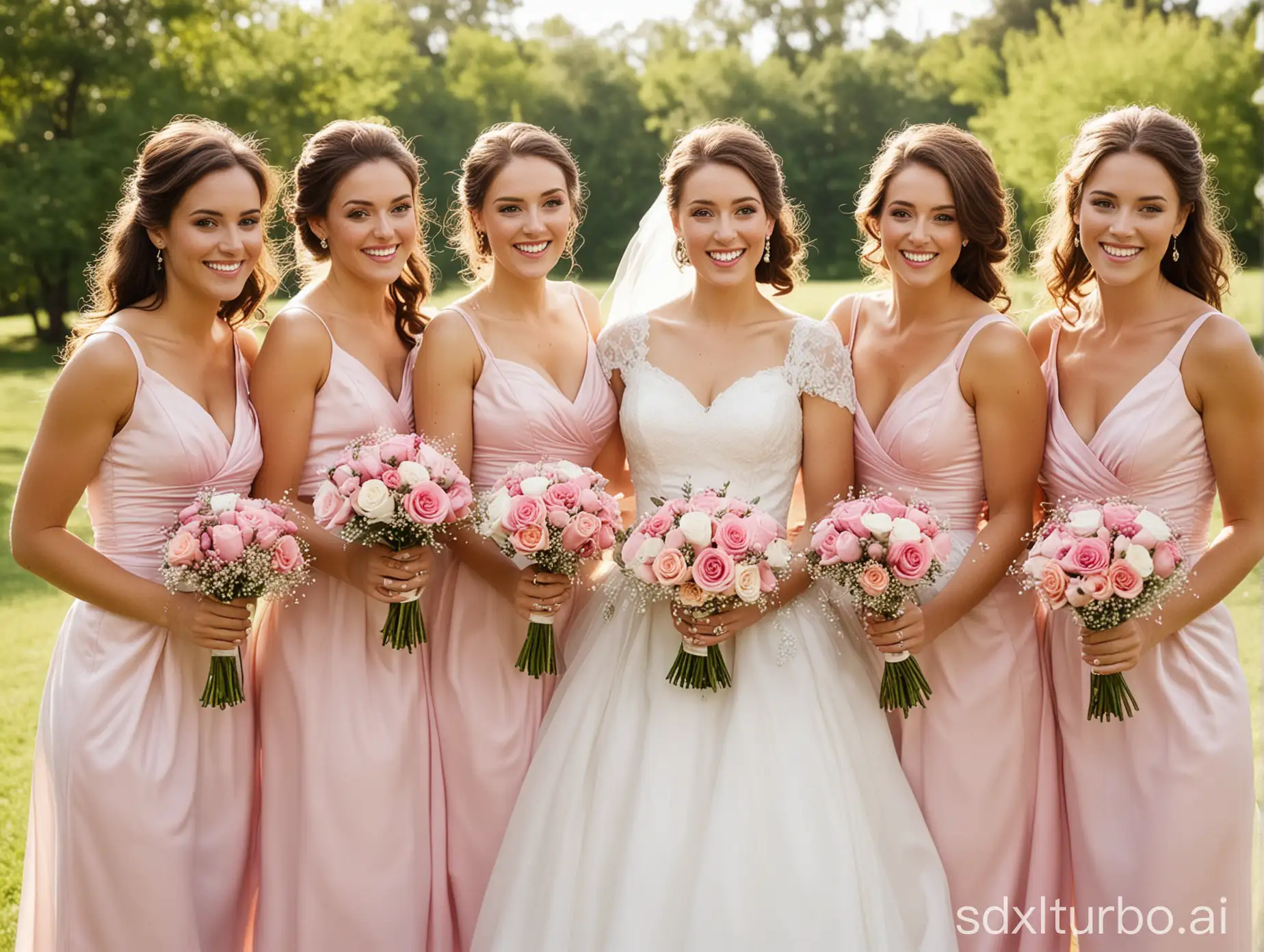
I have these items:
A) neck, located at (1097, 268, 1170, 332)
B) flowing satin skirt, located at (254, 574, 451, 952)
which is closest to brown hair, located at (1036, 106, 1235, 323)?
neck, located at (1097, 268, 1170, 332)

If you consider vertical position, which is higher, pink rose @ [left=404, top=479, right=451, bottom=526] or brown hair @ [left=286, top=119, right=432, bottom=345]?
brown hair @ [left=286, top=119, right=432, bottom=345]

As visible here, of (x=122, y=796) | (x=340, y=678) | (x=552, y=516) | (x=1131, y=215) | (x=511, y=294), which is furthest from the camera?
(x=511, y=294)

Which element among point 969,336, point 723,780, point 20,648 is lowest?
point 20,648

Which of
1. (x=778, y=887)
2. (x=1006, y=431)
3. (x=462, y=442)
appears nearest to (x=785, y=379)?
(x=1006, y=431)

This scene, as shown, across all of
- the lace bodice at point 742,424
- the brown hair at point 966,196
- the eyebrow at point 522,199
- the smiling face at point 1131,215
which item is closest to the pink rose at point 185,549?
the lace bodice at point 742,424

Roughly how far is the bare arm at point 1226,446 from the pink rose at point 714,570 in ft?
5.18

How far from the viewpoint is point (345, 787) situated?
4.83 meters

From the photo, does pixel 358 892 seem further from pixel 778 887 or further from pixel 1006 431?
pixel 1006 431

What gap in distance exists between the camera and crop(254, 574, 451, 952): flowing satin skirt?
482 cm

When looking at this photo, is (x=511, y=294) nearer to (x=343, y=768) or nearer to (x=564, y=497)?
(x=564, y=497)

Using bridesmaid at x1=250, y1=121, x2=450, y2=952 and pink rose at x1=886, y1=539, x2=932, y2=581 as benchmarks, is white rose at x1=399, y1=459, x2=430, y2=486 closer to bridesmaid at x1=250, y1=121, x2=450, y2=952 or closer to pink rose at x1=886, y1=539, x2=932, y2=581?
bridesmaid at x1=250, y1=121, x2=450, y2=952

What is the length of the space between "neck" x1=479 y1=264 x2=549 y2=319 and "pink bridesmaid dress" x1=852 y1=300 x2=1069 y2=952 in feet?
4.95

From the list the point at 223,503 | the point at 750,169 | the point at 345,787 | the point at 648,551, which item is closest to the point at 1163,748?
the point at 648,551

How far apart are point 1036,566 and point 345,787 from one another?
8.86 feet
